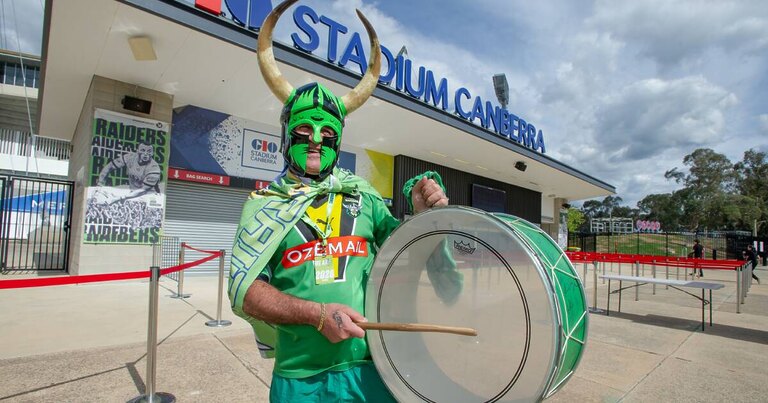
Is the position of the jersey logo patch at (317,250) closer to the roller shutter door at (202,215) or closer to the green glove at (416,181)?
the green glove at (416,181)

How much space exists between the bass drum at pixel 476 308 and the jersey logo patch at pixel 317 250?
134mm

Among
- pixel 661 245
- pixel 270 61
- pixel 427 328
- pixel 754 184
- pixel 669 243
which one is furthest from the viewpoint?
pixel 754 184

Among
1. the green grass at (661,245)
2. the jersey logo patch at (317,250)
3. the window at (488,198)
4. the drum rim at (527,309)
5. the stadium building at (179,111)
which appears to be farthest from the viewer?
the green grass at (661,245)

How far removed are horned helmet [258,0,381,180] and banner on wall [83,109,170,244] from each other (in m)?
8.28

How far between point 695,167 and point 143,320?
64017 millimetres

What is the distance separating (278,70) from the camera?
1590mm

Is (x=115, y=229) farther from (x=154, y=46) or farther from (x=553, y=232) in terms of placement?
(x=553, y=232)

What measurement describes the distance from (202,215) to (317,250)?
31.5ft

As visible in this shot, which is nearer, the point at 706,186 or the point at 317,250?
the point at 317,250

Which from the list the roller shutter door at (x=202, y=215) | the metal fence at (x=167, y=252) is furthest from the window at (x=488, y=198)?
the metal fence at (x=167, y=252)

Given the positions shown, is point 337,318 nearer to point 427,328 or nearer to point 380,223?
point 427,328

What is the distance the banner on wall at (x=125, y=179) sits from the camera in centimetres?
798

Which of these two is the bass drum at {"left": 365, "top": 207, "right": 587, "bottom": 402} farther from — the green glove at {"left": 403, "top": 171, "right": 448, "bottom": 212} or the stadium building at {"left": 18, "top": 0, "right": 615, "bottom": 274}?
the stadium building at {"left": 18, "top": 0, "right": 615, "bottom": 274}

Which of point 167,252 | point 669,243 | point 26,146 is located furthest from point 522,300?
point 26,146
